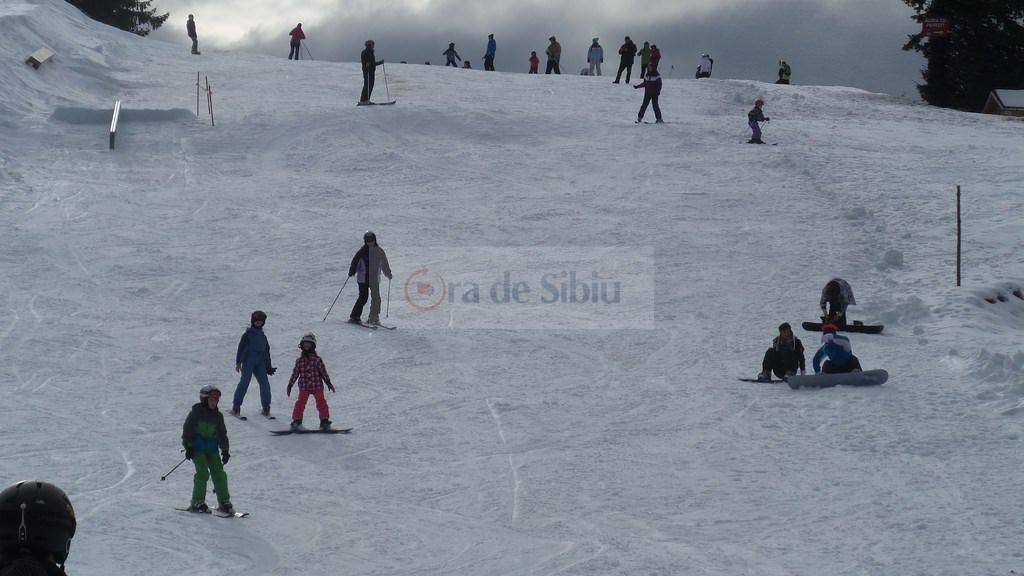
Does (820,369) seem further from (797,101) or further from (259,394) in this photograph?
(797,101)

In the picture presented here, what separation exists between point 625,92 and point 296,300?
18.9 meters

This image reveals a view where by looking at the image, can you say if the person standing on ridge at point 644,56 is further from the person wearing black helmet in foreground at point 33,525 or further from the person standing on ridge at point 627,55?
the person wearing black helmet in foreground at point 33,525

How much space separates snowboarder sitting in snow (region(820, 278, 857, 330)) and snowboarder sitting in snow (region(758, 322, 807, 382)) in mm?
2318

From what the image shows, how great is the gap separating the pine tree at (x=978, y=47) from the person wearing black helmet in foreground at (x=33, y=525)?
43305mm

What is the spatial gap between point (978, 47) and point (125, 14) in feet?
131

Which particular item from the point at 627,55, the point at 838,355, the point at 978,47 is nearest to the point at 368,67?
the point at 627,55

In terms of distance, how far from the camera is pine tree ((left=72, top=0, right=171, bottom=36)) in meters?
58.1

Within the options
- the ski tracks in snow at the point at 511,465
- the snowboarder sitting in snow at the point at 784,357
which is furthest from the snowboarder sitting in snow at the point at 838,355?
the ski tracks in snow at the point at 511,465

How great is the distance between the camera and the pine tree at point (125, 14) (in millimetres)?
58094

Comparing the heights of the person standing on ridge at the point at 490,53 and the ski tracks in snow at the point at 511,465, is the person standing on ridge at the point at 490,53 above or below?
above

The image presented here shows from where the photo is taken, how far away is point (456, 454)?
500 inches

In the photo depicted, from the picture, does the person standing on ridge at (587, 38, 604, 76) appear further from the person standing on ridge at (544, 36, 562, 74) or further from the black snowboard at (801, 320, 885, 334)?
the black snowboard at (801, 320, 885, 334)

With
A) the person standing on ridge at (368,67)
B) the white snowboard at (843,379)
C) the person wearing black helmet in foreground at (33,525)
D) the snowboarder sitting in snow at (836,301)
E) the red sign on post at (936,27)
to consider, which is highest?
the red sign on post at (936,27)

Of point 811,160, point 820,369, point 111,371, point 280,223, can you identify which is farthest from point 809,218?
point 111,371
